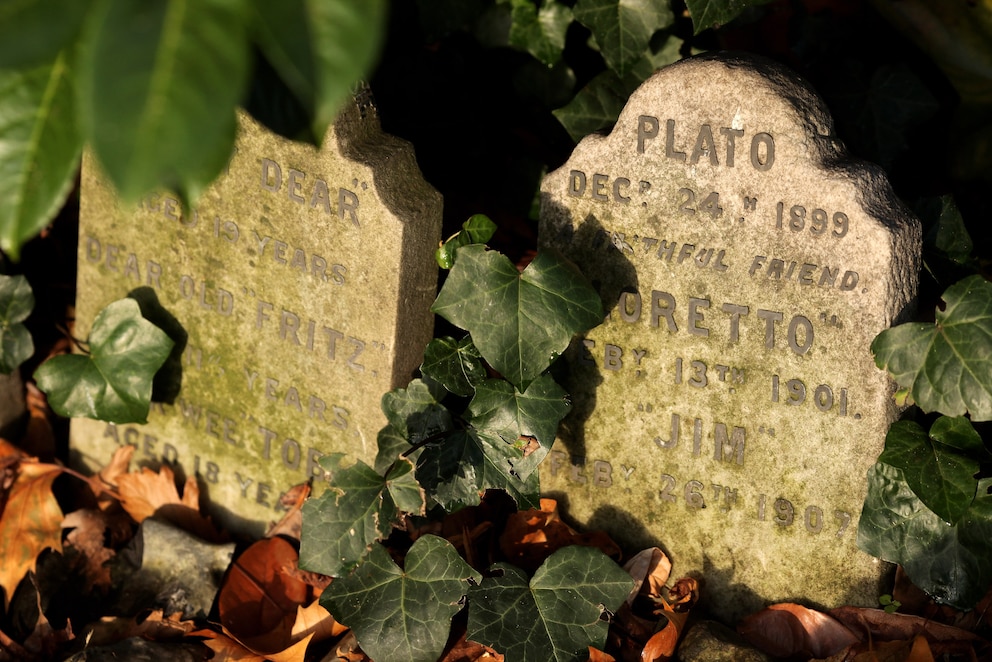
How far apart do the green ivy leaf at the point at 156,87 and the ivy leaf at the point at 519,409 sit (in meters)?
1.44

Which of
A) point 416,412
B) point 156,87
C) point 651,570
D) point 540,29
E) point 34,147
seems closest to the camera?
point 156,87

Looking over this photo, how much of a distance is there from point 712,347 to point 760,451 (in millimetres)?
272

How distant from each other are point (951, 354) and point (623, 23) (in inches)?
45.6

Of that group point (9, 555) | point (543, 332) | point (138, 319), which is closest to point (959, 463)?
point (543, 332)

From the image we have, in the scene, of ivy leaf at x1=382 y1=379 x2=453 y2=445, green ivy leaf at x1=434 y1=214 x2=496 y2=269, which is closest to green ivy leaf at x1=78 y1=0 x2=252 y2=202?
green ivy leaf at x1=434 y1=214 x2=496 y2=269

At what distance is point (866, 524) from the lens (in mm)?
2244

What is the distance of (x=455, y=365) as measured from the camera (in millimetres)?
2373

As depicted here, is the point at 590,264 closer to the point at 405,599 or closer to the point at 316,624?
the point at 405,599

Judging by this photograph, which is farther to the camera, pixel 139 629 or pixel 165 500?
pixel 165 500

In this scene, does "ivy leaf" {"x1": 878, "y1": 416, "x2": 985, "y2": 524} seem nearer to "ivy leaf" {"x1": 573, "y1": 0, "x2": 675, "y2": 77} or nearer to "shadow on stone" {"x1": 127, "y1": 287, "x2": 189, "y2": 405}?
"ivy leaf" {"x1": 573, "y1": 0, "x2": 675, "y2": 77}

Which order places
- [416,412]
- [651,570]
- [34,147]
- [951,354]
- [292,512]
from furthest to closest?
[292,512] → [651,570] → [416,412] → [951,354] → [34,147]

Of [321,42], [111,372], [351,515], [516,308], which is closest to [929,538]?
[516,308]

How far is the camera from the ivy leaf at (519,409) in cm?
231

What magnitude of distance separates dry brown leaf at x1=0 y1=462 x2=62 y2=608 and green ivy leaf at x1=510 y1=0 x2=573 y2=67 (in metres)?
1.83
